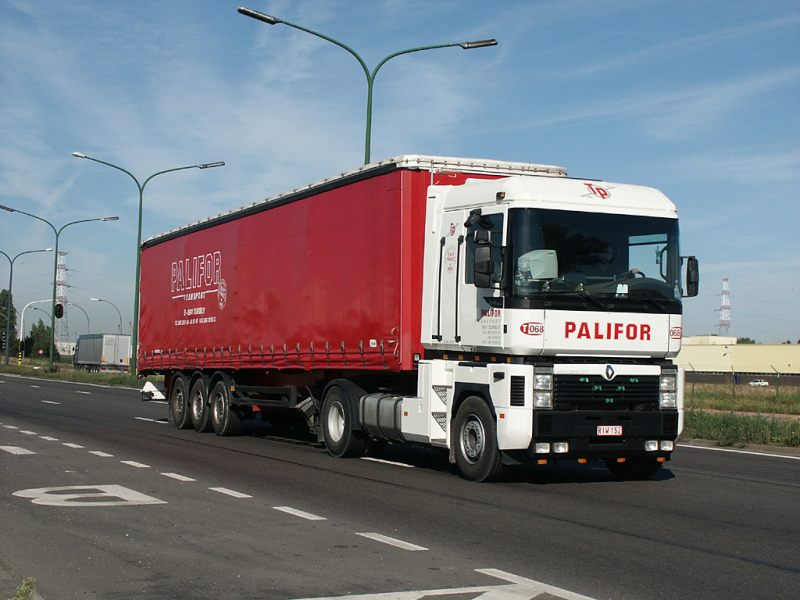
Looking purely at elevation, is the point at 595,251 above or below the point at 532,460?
above

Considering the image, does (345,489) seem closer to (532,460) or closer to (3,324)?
(532,460)

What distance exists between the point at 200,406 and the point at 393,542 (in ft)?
43.6

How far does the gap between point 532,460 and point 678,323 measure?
7.62ft

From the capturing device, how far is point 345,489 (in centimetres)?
1205

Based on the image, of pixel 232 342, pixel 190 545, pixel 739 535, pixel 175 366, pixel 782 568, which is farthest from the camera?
pixel 175 366

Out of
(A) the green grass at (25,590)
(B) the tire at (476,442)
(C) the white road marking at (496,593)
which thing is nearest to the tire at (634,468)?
(B) the tire at (476,442)

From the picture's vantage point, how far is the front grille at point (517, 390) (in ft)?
39.4

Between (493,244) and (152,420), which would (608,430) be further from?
(152,420)

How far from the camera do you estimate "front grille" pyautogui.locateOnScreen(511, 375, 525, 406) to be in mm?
12008

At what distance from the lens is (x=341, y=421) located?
1584cm

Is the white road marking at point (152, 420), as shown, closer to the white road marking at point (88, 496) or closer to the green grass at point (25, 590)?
the white road marking at point (88, 496)

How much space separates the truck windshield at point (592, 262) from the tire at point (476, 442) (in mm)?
1380

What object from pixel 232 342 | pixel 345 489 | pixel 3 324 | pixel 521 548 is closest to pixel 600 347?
pixel 345 489

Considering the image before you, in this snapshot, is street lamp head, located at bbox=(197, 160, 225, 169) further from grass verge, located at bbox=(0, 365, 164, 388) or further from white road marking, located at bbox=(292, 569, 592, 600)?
white road marking, located at bbox=(292, 569, 592, 600)
